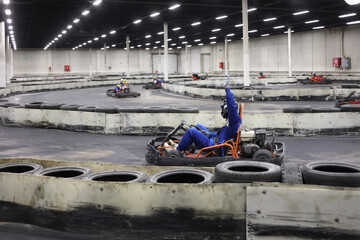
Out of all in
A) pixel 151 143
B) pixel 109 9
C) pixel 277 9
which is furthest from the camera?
pixel 277 9

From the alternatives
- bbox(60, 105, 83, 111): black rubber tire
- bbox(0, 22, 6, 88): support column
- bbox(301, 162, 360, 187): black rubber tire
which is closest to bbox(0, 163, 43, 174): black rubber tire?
bbox(301, 162, 360, 187): black rubber tire

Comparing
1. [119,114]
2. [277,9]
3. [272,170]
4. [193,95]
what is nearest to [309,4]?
[277,9]

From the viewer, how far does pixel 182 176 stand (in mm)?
4629

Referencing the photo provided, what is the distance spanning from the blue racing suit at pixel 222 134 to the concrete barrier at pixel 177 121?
3.54m

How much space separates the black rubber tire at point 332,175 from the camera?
3.76 m

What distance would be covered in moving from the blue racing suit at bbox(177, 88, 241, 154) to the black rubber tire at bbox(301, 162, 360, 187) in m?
1.72

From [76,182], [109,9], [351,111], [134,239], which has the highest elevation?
[109,9]

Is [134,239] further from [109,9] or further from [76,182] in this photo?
[109,9]

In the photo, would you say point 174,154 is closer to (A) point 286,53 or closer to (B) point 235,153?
(B) point 235,153

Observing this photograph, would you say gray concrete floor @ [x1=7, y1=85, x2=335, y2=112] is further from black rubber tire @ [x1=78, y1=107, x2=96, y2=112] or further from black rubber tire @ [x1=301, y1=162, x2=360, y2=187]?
black rubber tire @ [x1=301, y1=162, x2=360, y2=187]

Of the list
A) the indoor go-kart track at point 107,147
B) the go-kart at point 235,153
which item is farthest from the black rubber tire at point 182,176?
the indoor go-kart track at point 107,147

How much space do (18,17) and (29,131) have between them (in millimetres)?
13677

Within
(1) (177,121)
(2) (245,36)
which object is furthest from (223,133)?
(2) (245,36)

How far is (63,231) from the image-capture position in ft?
13.3
